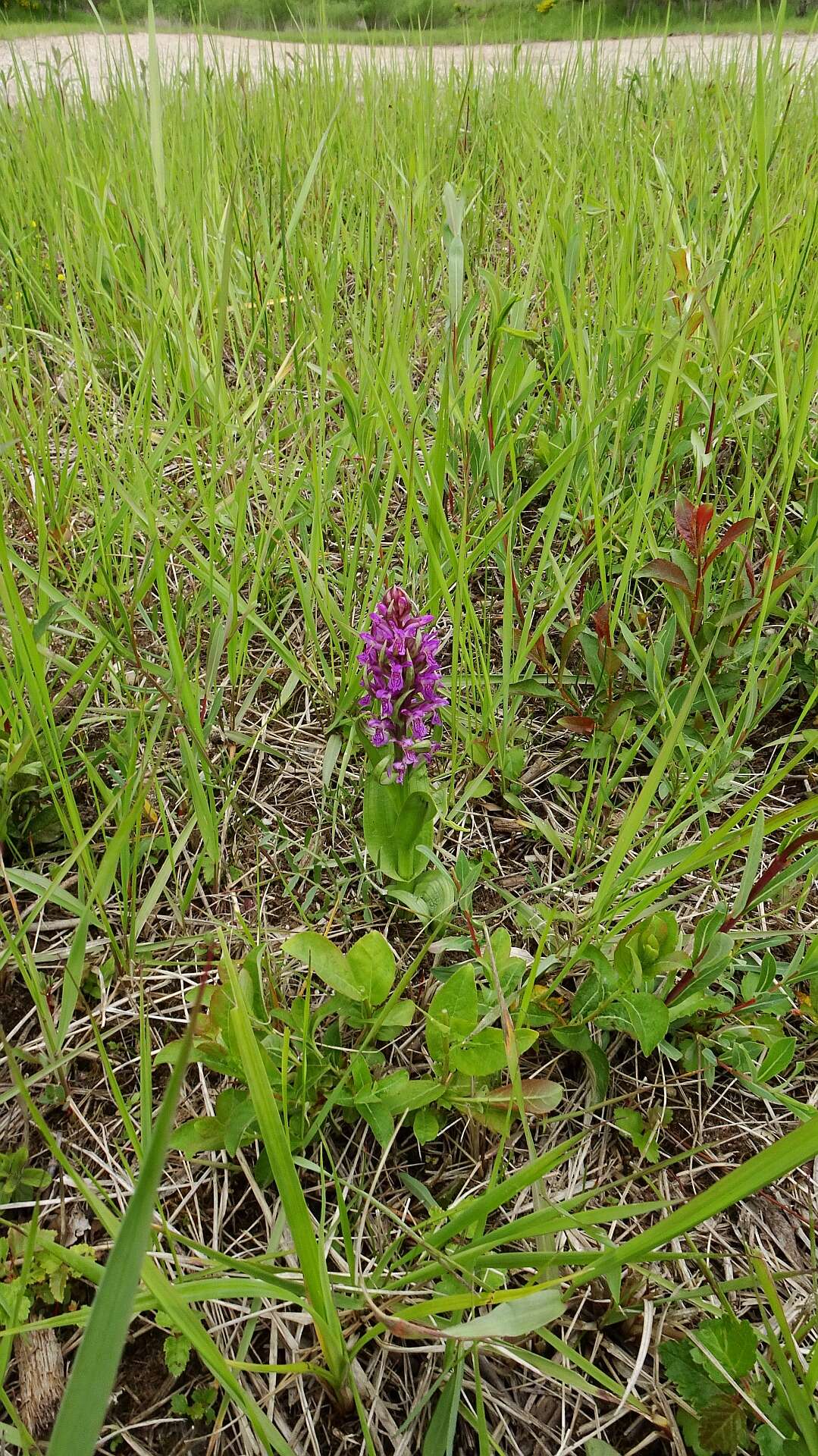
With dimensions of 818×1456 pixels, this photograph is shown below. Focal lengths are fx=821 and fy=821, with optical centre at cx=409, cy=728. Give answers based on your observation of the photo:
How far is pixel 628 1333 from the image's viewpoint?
2.55 ft

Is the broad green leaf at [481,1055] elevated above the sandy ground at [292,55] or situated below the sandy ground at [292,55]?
below

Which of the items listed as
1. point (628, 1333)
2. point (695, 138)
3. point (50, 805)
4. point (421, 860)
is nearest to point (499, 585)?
point (421, 860)

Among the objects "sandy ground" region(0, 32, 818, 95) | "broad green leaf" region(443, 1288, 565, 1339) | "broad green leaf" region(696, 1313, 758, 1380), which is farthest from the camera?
"sandy ground" region(0, 32, 818, 95)

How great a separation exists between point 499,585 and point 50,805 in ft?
2.79

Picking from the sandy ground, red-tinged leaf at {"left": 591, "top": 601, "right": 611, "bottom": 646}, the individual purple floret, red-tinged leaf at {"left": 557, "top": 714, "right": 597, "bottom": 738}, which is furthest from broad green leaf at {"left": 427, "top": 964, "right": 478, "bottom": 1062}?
the sandy ground

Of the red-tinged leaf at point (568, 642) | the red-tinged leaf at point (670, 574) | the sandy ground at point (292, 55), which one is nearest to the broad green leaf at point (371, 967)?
the red-tinged leaf at point (568, 642)

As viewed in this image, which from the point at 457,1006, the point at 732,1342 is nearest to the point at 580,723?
the point at 457,1006

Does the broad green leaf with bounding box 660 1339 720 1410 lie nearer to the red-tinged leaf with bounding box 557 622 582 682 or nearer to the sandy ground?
the red-tinged leaf with bounding box 557 622 582 682

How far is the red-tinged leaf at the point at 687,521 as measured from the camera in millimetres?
1289

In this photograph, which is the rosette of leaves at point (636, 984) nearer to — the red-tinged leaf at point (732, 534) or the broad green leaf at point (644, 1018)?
the broad green leaf at point (644, 1018)

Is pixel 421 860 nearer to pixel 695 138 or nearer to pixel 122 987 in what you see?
pixel 122 987

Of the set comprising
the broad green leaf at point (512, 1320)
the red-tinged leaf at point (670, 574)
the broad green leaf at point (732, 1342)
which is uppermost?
the red-tinged leaf at point (670, 574)

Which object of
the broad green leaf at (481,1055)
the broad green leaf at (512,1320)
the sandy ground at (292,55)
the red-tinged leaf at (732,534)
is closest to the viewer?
the broad green leaf at (512,1320)

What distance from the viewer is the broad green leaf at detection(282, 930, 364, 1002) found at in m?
0.92
